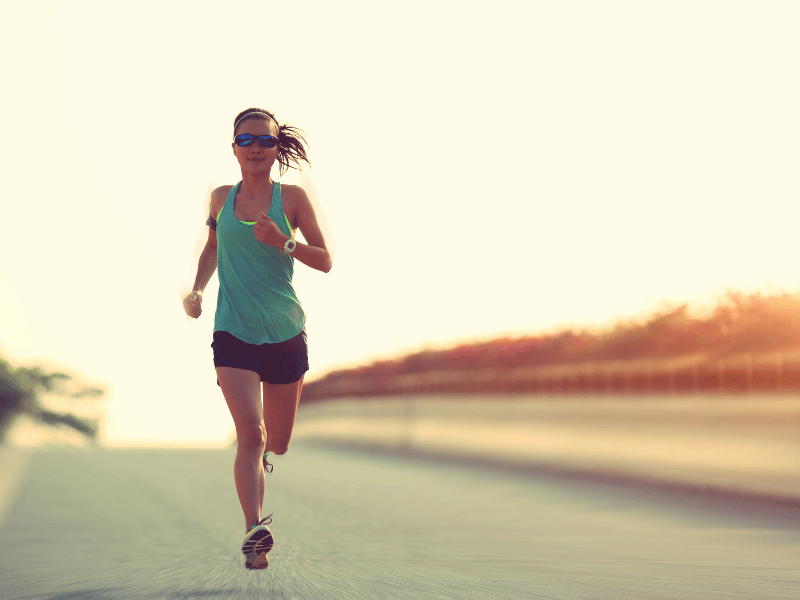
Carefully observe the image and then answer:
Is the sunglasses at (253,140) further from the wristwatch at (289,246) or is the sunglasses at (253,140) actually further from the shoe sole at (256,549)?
the shoe sole at (256,549)

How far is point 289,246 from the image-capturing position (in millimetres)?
5395

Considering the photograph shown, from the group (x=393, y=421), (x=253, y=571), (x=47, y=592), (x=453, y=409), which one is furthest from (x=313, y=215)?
(x=393, y=421)

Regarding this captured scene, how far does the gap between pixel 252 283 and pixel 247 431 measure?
2.44 feet

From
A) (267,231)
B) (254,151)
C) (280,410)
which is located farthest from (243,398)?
(254,151)

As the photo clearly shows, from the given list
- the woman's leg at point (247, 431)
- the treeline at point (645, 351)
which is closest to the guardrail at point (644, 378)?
the treeline at point (645, 351)

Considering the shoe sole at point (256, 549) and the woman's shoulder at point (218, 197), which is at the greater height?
the woman's shoulder at point (218, 197)

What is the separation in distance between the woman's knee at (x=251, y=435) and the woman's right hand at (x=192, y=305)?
2.12 feet

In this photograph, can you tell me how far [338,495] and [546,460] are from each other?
141 inches

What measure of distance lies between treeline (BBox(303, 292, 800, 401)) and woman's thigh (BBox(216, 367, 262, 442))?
5.43 meters

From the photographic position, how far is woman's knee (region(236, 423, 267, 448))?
5.52 meters

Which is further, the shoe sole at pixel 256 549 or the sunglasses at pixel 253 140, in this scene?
the sunglasses at pixel 253 140

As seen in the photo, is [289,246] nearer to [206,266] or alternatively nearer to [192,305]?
[192,305]

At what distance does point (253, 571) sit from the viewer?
5730 mm

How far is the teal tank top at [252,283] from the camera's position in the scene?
18.3 ft
